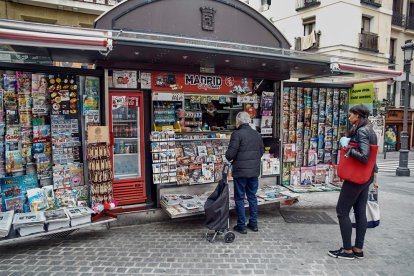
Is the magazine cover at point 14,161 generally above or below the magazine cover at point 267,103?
below

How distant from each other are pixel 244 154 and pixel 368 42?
660 inches

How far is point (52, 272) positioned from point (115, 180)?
1.93 m

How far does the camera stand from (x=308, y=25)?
62.5 ft

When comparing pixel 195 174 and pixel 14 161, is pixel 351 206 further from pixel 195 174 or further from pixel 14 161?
pixel 14 161

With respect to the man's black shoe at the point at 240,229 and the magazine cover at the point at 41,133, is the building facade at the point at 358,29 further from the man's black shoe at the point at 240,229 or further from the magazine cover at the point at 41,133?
the magazine cover at the point at 41,133

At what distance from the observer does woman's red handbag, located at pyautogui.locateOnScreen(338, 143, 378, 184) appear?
367cm

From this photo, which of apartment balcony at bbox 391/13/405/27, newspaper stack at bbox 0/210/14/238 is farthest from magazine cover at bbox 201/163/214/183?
apartment balcony at bbox 391/13/405/27

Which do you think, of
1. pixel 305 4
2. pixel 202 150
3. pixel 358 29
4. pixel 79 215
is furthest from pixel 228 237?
pixel 305 4

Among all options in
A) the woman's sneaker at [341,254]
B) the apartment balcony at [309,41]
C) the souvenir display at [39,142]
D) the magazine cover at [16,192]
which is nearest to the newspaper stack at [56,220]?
the souvenir display at [39,142]

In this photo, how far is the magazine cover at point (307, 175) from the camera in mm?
6488

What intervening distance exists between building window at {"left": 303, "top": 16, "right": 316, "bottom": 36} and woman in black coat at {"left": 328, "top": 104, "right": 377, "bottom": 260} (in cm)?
1680

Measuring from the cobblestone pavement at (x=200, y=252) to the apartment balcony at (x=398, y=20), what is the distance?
1961 cm

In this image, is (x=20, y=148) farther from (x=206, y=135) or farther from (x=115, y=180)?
(x=206, y=135)

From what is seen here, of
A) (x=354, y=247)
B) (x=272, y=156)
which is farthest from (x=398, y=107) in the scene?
(x=354, y=247)
